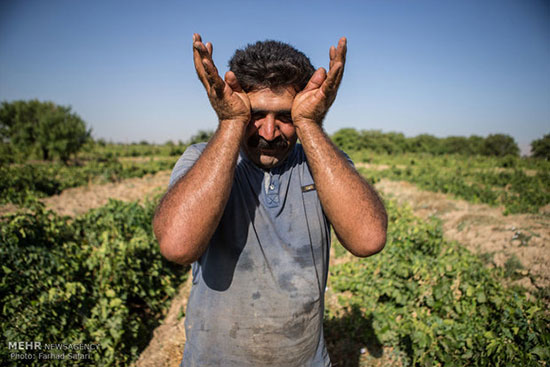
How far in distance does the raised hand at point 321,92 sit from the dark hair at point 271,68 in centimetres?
13

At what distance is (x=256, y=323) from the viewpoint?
1293 millimetres

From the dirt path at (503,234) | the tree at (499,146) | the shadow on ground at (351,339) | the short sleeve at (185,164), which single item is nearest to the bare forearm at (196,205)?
the short sleeve at (185,164)

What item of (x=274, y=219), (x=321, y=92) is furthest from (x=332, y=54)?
(x=274, y=219)

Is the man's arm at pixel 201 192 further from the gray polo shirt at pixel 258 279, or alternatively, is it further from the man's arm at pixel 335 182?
the man's arm at pixel 335 182

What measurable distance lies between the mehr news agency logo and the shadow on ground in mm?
3036

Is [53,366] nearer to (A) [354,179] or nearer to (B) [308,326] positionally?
(B) [308,326]

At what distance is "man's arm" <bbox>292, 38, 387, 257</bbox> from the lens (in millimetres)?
1183

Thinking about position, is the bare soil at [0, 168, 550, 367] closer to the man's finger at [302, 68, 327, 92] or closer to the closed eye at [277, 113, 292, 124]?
the closed eye at [277, 113, 292, 124]

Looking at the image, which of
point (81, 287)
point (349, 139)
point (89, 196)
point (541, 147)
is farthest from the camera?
point (349, 139)

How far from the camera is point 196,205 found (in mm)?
1048

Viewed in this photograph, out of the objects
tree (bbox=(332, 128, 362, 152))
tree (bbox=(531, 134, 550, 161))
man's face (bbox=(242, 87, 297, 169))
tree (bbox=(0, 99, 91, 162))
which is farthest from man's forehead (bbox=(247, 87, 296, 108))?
tree (bbox=(332, 128, 362, 152))

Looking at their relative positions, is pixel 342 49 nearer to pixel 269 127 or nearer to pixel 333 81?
pixel 333 81

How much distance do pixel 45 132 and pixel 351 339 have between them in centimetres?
3593

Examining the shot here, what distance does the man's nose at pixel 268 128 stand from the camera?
1.28m
